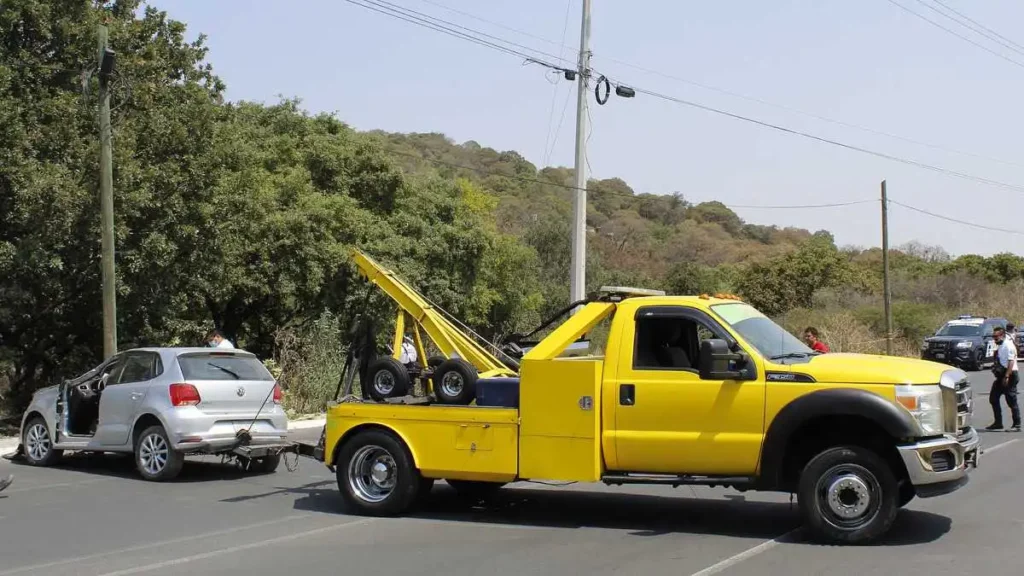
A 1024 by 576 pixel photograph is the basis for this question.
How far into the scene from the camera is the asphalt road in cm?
791

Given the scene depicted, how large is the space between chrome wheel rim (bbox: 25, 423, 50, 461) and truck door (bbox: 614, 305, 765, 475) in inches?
345

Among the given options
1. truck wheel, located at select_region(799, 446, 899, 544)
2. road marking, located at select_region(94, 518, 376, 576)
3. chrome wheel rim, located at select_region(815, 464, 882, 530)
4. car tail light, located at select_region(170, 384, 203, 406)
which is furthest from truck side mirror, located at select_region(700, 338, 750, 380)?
car tail light, located at select_region(170, 384, 203, 406)

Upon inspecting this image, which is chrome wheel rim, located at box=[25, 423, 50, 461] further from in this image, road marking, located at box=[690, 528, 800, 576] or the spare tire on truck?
road marking, located at box=[690, 528, 800, 576]

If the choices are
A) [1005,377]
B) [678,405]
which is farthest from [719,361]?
[1005,377]

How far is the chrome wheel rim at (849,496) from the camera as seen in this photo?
831 centimetres

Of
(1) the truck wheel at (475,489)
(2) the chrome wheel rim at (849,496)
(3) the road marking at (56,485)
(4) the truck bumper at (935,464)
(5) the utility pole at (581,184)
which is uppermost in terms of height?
→ (5) the utility pole at (581,184)

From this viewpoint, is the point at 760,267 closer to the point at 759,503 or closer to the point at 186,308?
the point at 186,308

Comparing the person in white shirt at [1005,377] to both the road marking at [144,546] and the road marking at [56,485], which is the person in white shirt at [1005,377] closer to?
the road marking at [144,546]

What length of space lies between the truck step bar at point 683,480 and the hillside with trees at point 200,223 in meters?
5.01

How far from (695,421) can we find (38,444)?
377 inches

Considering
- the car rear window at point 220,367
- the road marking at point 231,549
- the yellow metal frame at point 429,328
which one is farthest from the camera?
the car rear window at point 220,367

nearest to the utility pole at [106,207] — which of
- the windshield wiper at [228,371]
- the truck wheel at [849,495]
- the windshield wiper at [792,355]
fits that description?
the windshield wiper at [228,371]

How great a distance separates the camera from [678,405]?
880cm

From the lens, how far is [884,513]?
824cm
